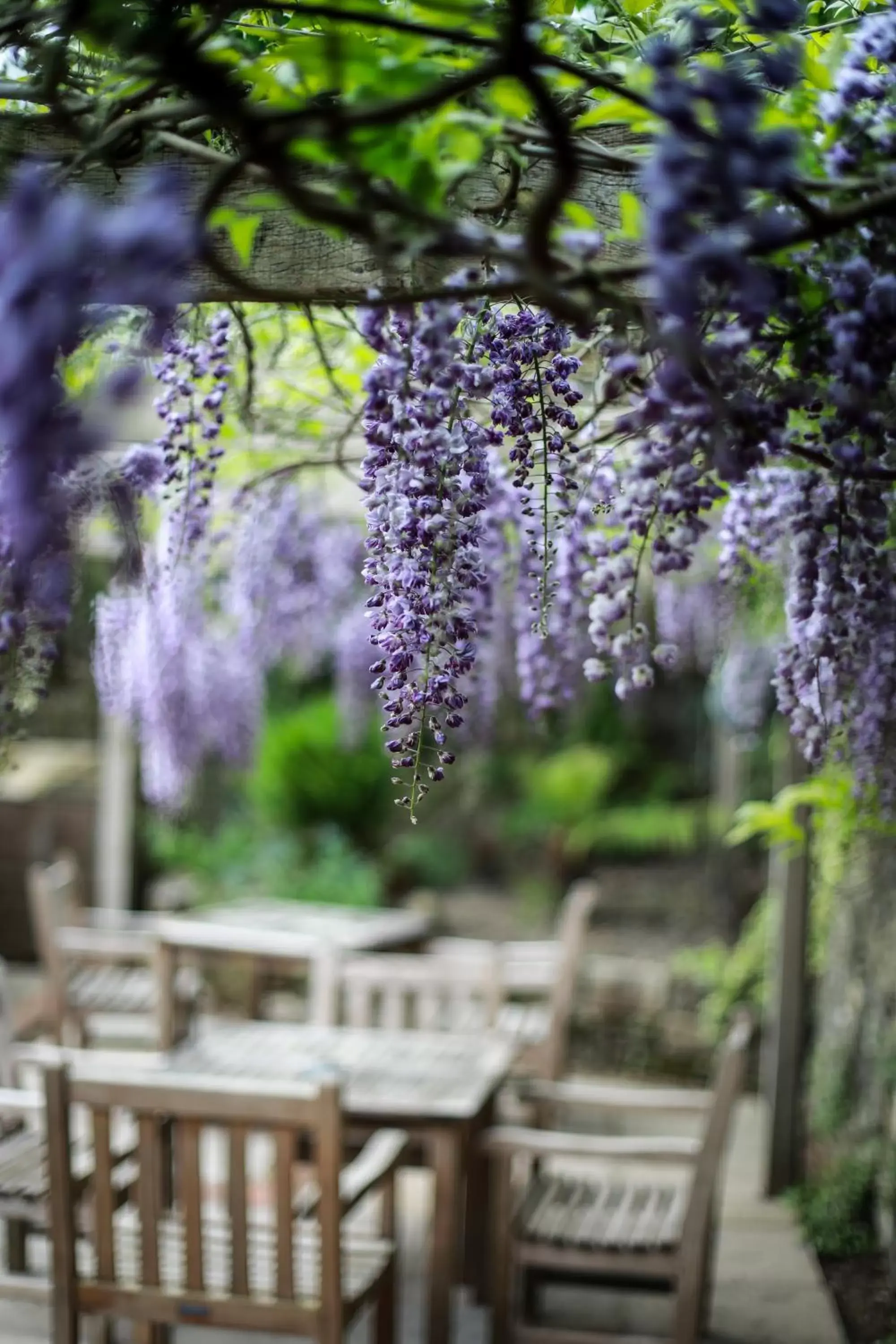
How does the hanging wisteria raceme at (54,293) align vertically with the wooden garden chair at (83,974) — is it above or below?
above

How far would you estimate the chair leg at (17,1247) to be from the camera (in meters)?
2.93

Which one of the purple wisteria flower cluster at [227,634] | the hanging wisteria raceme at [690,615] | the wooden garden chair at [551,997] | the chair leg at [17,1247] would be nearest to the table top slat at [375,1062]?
the wooden garden chair at [551,997]

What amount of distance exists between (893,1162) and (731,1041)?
82 centimetres

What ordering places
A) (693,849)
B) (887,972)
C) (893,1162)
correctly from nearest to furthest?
(893,1162) < (887,972) < (693,849)

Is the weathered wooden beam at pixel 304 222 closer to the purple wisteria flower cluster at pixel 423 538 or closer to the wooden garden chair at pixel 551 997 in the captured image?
the purple wisteria flower cluster at pixel 423 538

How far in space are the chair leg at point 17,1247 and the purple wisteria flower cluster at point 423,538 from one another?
1.71 m

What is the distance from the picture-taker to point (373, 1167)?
8.63ft

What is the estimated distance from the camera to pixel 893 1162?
3404 mm

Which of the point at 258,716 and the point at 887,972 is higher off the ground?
the point at 258,716

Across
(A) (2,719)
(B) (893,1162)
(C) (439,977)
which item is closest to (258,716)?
(C) (439,977)

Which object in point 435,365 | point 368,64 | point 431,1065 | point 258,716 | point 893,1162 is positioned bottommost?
point 893,1162

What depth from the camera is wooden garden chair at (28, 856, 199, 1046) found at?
13.9 feet

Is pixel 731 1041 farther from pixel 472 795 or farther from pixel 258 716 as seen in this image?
pixel 472 795

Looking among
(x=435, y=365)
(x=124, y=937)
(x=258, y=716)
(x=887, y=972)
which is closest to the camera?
(x=435, y=365)
